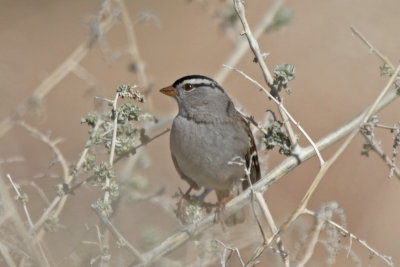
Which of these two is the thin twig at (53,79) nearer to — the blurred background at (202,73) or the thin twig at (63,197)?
the blurred background at (202,73)

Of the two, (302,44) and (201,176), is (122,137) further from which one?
(302,44)

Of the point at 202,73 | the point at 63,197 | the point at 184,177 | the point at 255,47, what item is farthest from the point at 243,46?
the point at 202,73

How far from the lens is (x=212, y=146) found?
490cm

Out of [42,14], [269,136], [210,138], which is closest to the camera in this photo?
[269,136]

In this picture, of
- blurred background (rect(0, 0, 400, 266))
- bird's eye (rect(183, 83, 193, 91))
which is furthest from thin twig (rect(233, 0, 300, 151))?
bird's eye (rect(183, 83, 193, 91))

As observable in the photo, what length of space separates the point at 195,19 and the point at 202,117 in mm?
10691

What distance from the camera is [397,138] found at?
332 cm

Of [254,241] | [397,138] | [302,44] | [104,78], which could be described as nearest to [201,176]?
[254,241]

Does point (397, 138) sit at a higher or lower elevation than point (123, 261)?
higher

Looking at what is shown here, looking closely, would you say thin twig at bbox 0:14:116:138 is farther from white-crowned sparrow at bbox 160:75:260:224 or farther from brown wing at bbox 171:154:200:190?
brown wing at bbox 171:154:200:190

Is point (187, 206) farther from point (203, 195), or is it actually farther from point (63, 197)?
point (63, 197)

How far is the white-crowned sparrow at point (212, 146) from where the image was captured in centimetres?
490

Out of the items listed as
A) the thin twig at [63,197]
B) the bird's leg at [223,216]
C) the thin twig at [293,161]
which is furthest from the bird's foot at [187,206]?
the thin twig at [63,197]

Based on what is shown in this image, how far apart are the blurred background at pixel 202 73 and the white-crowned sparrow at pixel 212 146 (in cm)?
27
